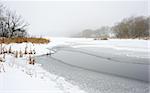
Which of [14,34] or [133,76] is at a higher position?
[14,34]

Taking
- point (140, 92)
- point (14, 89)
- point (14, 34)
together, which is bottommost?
point (140, 92)

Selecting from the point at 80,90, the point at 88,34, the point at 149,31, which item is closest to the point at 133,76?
the point at 80,90

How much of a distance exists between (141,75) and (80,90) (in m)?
3.36

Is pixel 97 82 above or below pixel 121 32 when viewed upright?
below

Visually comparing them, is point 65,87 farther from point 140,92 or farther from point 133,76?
point 133,76

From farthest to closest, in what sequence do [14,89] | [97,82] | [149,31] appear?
1. [149,31]
2. [97,82]
3. [14,89]

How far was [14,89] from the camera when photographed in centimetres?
383

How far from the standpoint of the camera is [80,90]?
4.54 meters

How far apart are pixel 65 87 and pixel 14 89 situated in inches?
54.9

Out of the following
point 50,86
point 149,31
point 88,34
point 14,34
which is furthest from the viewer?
point 88,34

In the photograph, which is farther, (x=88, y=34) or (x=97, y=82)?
(x=88, y=34)

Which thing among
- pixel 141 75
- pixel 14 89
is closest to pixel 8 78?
pixel 14 89

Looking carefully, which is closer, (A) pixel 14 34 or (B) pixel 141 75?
(B) pixel 141 75

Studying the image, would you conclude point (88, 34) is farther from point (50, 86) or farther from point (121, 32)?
point (50, 86)
